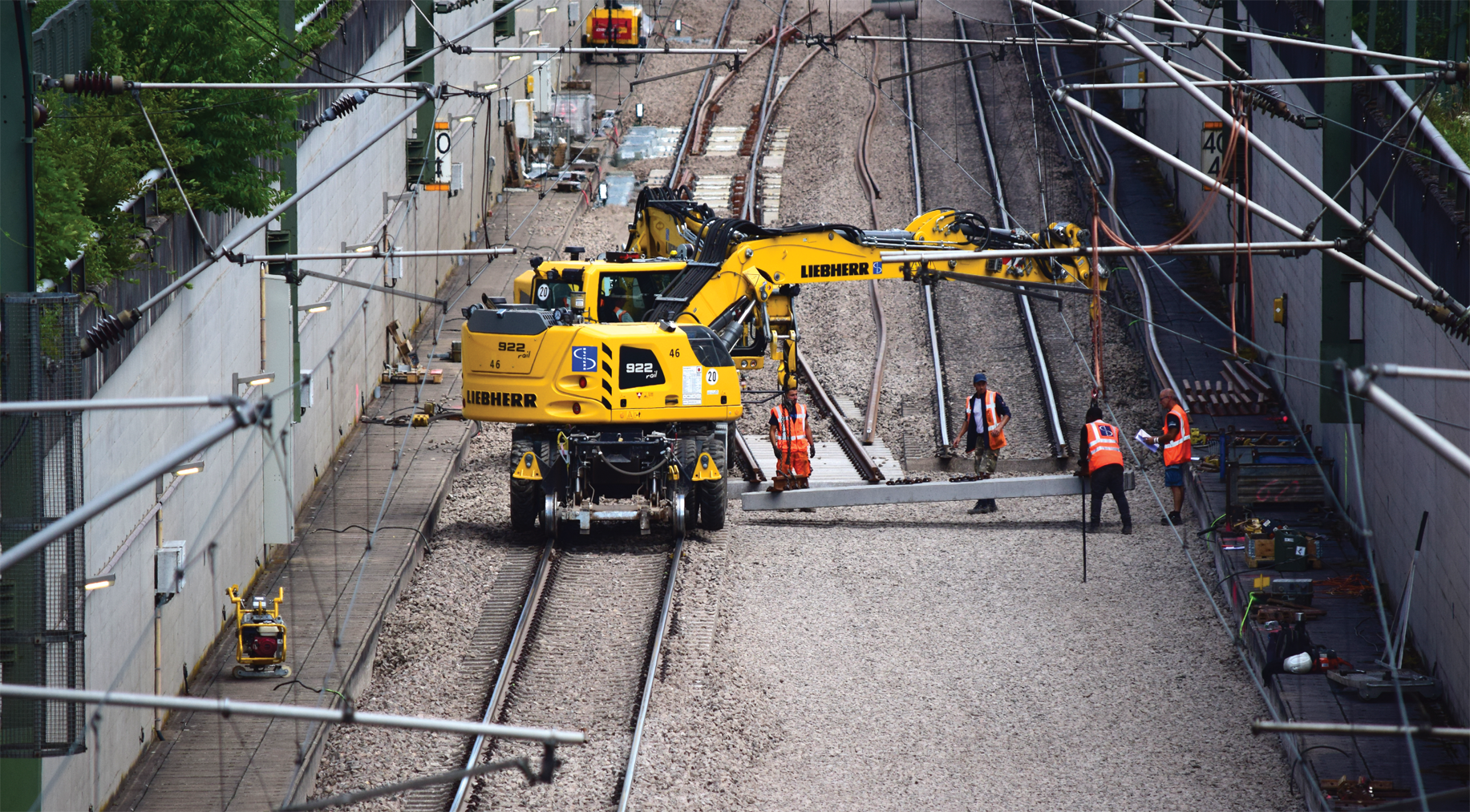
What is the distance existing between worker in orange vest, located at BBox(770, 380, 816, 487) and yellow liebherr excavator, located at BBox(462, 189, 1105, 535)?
1.52 feet

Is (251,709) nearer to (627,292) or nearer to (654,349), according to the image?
(654,349)

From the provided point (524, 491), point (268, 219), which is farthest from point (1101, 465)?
point (268, 219)

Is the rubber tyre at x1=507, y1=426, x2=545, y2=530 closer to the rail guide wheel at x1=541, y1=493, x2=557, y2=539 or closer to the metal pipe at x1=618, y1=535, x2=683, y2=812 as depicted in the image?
the rail guide wheel at x1=541, y1=493, x2=557, y2=539

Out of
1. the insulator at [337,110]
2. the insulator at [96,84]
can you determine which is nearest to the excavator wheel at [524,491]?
the insulator at [337,110]

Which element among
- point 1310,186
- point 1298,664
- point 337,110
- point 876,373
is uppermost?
point 337,110

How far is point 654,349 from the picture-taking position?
773 inches

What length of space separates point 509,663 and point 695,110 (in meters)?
26.2

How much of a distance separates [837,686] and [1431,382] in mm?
6488

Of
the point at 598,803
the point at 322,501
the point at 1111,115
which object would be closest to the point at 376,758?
the point at 598,803

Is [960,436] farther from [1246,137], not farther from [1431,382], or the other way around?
[1246,137]

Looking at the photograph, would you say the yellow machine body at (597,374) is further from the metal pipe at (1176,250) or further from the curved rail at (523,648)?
the metal pipe at (1176,250)

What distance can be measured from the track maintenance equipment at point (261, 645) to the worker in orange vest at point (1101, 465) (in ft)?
31.2

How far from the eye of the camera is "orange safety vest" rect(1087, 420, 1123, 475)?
20000 mm

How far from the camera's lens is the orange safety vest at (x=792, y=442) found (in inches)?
830
